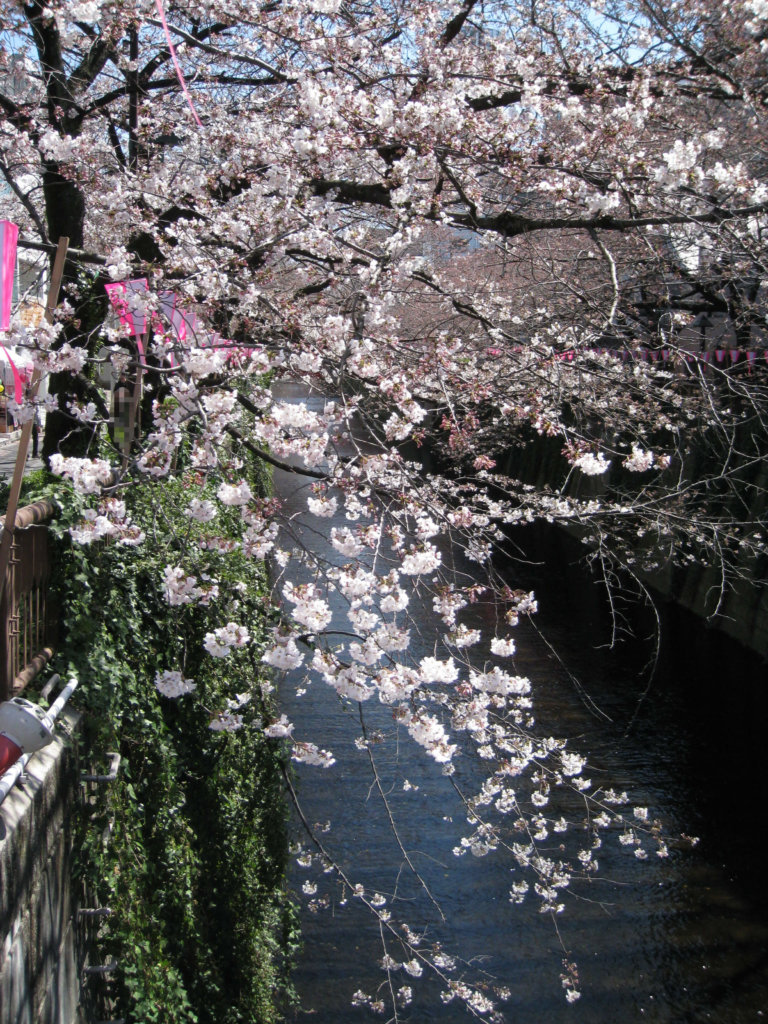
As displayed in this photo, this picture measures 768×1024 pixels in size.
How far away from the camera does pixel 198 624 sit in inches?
188

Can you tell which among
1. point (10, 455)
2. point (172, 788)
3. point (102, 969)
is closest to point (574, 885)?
point (172, 788)

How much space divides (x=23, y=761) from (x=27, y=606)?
28.6 inches

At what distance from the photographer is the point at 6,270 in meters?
3.32

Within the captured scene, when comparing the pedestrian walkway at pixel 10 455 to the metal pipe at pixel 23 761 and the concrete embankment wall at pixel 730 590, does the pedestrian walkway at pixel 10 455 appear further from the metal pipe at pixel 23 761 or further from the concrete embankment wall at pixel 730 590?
the metal pipe at pixel 23 761

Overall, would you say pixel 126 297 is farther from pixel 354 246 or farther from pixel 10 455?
pixel 10 455

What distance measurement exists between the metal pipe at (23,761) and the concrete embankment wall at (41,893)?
0.09m

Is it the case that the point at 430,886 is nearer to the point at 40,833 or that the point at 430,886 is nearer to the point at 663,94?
the point at 40,833

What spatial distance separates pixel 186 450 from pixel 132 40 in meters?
2.49

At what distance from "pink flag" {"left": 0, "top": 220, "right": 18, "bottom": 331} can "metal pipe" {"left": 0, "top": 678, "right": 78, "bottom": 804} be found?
1.33 m

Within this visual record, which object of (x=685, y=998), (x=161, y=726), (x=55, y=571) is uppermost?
(x=55, y=571)

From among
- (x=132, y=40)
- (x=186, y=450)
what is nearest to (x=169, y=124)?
(x=132, y=40)

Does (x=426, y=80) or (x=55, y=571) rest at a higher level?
(x=426, y=80)

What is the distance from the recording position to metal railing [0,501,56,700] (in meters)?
3.06

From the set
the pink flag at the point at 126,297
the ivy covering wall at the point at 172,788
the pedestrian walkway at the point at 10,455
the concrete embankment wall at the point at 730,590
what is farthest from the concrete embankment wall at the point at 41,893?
the pedestrian walkway at the point at 10,455
